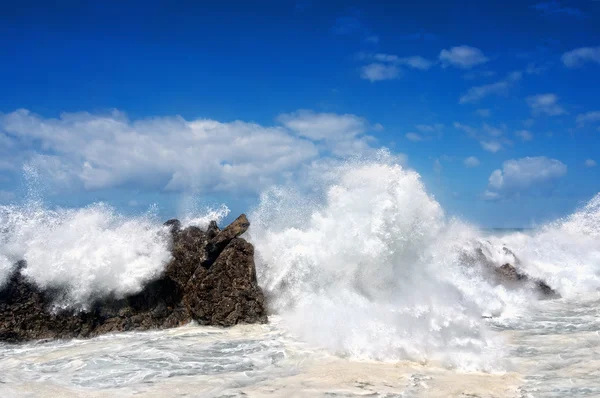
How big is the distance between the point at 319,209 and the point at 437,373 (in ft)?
24.1

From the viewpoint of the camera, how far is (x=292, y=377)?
7.36 meters

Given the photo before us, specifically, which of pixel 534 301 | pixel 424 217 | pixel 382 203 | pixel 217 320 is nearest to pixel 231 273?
pixel 217 320

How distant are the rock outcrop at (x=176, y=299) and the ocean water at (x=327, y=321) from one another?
0.99 feet

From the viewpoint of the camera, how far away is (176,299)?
37.6 feet

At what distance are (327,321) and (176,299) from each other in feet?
12.3

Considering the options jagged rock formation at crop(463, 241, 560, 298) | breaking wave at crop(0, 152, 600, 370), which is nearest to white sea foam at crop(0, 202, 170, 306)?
breaking wave at crop(0, 152, 600, 370)

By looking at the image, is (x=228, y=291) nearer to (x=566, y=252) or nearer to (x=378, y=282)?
(x=378, y=282)

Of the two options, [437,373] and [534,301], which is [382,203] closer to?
[437,373]

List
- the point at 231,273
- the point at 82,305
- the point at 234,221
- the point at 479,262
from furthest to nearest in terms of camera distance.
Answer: the point at 479,262
the point at 234,221
the point at 231,273
the point at 82,305

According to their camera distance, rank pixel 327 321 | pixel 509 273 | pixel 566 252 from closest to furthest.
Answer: pixel 327 321 → pixel 509 273 → pixel 566 252

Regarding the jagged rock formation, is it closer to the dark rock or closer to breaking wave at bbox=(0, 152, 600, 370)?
breaking wave at bbox=(0, 152, 600, 370)

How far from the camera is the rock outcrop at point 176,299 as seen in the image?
33.1 ft

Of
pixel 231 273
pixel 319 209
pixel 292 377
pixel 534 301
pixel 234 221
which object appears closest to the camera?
pixel 292 377

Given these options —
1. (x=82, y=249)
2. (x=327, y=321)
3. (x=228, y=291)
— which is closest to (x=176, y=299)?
(x=228, y=291)
